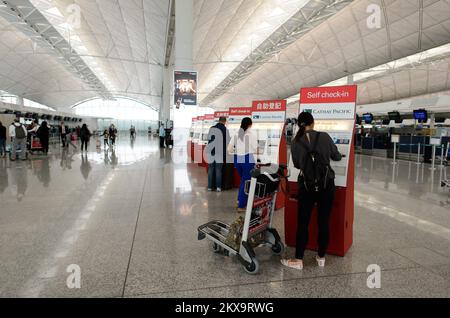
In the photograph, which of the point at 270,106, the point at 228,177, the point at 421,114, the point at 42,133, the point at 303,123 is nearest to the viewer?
the point at 303,123

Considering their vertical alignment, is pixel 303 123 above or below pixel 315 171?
above

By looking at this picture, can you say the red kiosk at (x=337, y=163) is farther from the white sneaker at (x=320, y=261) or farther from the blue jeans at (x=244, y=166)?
the blue jeans at (x=244, y=166)

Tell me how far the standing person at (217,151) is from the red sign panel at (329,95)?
3.22 metres

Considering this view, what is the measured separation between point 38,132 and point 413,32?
79.9 feet

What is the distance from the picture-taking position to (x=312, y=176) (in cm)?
293

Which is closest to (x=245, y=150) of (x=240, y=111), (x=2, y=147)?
(x=240, y=111)

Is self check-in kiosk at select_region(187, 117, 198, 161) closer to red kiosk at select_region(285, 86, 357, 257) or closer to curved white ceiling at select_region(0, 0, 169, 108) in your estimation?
curved white ceiling at select_region(0, 0, 169, 108)

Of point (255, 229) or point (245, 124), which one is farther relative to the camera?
point (245, 124)

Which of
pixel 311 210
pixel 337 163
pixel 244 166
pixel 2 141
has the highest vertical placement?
pixel 337 163

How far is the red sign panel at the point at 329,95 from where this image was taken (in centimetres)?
352

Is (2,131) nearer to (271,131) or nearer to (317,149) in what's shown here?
(271,131)

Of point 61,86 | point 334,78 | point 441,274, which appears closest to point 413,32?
point 334,78

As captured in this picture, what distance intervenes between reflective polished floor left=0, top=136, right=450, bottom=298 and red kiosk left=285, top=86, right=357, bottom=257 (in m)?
0.25

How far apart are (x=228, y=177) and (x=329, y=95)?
4179 millimetres
